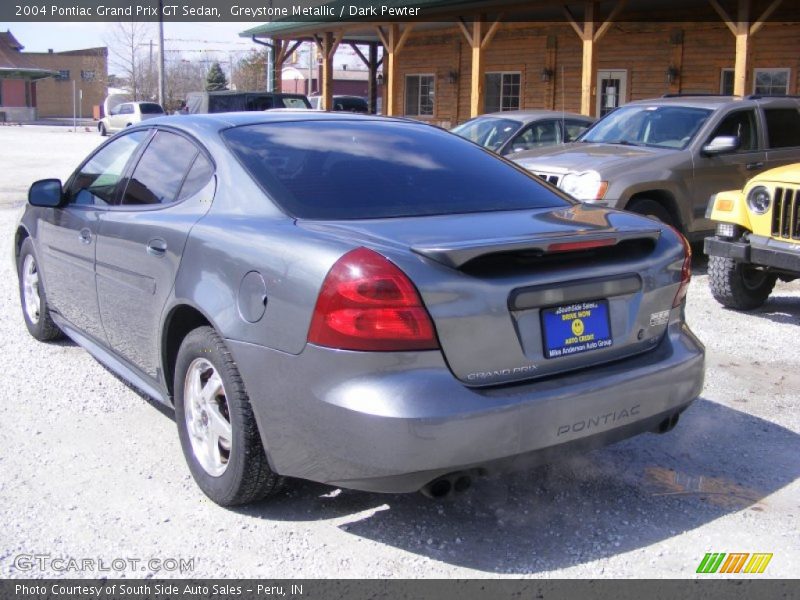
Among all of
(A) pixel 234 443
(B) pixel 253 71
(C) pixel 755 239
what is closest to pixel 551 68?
(C) pixel 755 239

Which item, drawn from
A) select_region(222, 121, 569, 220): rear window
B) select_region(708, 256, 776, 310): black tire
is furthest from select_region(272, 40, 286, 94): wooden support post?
select_region(222, 121, 569, 220): rear window

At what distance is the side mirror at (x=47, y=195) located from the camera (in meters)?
4.96

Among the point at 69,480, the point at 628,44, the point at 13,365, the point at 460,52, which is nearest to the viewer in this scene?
the point at 69,480

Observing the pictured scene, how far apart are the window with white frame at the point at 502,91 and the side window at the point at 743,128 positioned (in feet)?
45.4

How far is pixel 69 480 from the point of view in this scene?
384cm

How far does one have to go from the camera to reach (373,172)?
3.82m

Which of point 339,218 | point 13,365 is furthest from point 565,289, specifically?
point 13,365

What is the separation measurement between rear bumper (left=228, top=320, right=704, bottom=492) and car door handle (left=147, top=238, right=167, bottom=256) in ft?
2.57

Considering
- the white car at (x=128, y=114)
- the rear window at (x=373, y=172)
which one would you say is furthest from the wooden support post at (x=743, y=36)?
the white car at (x=128, y=114)

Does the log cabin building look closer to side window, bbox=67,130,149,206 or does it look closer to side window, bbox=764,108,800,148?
side window, bbox=764,108,800,148
